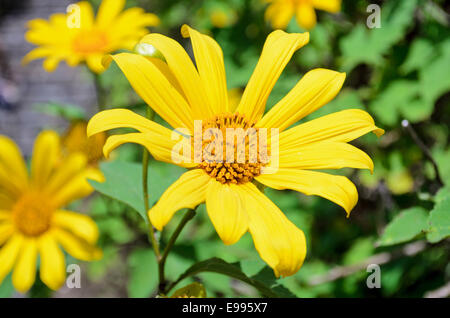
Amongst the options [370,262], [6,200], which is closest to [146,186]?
[6,200]

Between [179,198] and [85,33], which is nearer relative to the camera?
[179,198]

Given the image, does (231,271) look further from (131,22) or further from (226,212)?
(131,22)

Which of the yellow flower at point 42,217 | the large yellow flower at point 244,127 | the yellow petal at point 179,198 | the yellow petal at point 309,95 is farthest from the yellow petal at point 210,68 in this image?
the yellow flower at point 42,217

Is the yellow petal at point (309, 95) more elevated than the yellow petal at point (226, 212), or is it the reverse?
the yellow petal at point (309, 95)

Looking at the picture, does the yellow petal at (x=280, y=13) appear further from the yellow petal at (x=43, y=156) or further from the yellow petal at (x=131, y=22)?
the yellow petal at (x=43, y=156)
